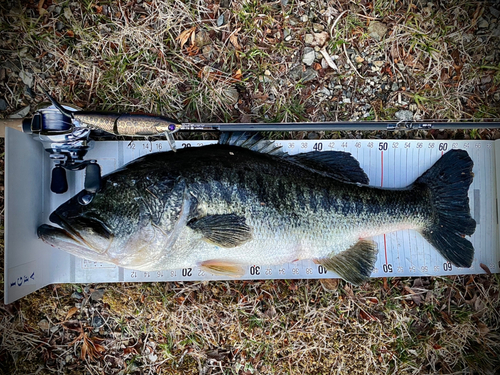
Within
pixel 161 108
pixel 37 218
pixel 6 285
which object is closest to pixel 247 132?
pixel 161 108

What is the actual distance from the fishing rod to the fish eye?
4 centimetres

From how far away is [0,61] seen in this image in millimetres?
3273

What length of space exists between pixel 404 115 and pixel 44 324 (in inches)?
152

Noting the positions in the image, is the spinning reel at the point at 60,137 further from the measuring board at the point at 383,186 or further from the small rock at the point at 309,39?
the small rock at the point at 309,39

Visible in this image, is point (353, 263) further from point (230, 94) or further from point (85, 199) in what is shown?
point (85, 199)

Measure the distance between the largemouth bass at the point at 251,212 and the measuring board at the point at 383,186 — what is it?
0.23 m

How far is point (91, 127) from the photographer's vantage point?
2.73 meters

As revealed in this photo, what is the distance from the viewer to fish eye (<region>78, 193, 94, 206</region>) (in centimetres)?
244

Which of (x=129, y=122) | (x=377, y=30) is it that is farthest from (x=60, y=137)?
(x=377, y=30)

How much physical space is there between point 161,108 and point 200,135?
438 millimetres

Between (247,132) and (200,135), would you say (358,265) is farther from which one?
(200,135)

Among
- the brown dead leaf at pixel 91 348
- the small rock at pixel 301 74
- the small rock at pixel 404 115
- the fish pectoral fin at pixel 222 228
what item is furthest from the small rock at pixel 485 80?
the brown dead leaf at pixel 91 348

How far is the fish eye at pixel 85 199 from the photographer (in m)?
2.44

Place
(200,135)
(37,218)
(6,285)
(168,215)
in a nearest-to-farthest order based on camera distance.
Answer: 1. (168,215)
2. (6,285)
3. (37,218)
4. (200,135)
